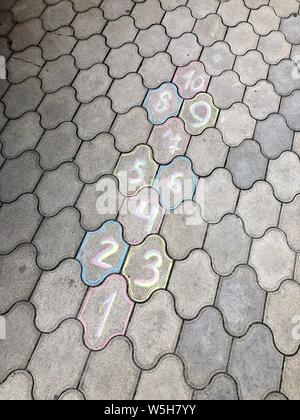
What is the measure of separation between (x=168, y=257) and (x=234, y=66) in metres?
0.98

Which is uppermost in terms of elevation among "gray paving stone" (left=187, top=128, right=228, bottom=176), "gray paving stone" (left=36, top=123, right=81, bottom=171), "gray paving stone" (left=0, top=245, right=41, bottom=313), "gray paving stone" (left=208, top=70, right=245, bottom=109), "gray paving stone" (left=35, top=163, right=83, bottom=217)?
"gray paving stone" (left=208, top=70, right=245, bottom=109)

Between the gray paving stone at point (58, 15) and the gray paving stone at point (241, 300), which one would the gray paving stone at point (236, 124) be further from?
the gray paving stone at point (58, 15)

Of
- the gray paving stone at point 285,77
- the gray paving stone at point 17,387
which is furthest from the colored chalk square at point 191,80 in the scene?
the gray paving stone at point 17,387

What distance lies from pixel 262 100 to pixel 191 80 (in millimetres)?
329

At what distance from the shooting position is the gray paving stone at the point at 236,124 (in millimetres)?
1535

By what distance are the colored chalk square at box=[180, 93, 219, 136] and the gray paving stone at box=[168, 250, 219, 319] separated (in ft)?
1.82

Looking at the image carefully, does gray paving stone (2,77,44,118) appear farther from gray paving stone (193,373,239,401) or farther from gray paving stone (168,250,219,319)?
gray paving stone (193,373,239,401)

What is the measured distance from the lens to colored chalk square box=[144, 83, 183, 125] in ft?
5.24

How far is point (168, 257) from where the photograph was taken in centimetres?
132

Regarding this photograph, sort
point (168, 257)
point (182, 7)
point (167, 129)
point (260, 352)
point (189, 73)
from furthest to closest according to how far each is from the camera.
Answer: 1. point (182, 7)
2. point (189, 73)
3. point (167, 129)
4. point (168, 257)
5. point (260, 352)

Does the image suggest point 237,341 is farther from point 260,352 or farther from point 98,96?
point 98,96

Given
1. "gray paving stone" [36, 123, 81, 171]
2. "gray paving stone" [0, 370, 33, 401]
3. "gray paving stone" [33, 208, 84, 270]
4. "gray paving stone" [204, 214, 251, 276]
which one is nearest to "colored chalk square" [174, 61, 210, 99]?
"gray paving stone" [36, 123, 81, 171]

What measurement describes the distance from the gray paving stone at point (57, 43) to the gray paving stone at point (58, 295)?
3.48ft

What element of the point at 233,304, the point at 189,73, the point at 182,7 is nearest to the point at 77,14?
the point at 182,7
